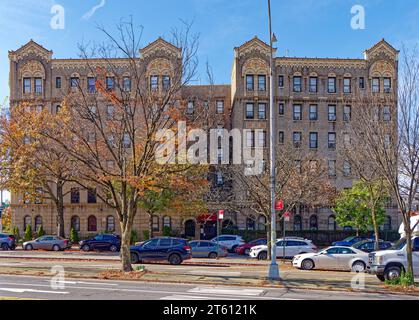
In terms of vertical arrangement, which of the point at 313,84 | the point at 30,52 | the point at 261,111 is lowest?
the point at 261,111

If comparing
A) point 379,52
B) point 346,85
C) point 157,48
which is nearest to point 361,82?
point 346,85

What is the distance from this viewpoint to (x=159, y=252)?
27.4 meters

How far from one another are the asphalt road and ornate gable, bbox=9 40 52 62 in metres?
40.6

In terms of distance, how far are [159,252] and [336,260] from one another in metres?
9.56

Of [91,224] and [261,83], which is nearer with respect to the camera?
[261,83]

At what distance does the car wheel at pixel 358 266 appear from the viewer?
25.1 metres

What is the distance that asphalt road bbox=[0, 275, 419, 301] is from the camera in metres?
14.3

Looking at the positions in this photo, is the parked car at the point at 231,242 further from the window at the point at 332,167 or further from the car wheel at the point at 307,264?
the window at the point at 332,167

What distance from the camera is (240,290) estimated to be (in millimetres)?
16344

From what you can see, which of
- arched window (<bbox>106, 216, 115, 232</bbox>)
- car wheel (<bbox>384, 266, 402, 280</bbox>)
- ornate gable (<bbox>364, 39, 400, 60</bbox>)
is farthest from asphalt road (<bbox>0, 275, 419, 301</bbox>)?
ornate gable (<bbox>364, 39, 400, 60</bbox>)

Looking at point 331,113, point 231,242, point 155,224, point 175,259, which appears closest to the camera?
point 175,259

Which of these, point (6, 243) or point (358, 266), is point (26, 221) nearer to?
point (6, 243)

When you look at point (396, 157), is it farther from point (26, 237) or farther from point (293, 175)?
point (26, 237)
